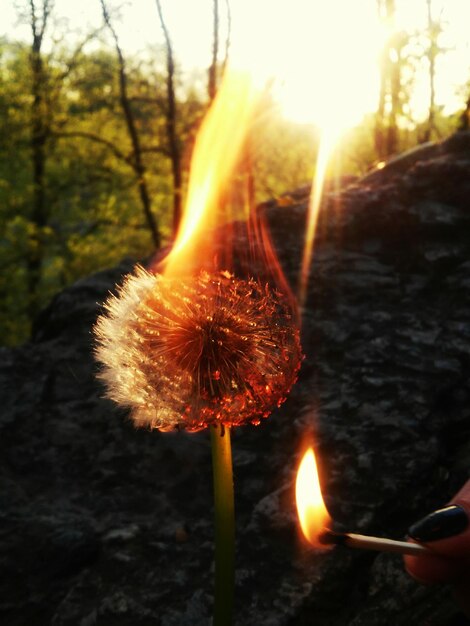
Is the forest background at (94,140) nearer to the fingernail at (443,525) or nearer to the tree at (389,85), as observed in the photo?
the tree at (389,85)

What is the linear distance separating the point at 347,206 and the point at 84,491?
2.32 metres

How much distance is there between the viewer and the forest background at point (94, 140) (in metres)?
16.8

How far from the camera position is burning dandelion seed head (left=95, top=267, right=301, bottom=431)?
54.2 inches

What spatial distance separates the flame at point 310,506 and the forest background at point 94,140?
1462 centimetres

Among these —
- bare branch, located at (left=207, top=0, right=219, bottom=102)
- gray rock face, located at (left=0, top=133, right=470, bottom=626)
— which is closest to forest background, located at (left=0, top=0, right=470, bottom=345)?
bare branch, located at (left=207, top=0, right=219, bottom=102)

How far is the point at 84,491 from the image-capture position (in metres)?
2.50

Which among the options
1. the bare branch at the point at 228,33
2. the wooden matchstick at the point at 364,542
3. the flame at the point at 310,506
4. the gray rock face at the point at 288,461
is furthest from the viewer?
A: the bare branch at the point at 228,33

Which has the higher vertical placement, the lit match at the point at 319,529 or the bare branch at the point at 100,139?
the bare branch at the point at 100,139

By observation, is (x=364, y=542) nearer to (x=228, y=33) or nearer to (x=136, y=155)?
(x=228, y=33)

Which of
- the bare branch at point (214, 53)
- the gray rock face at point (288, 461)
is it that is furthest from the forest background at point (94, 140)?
the gray rock face at point (288, 461)

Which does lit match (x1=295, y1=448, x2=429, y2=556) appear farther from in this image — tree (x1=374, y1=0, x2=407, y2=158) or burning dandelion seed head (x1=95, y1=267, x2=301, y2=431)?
tree (x1=374, y1=0, x2=407, y2=158)

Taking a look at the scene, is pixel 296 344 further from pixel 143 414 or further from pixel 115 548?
pixel 115 548

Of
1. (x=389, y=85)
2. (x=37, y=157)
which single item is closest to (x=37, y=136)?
(x=37, y=157)

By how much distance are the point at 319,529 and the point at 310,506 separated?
0.28 feet
